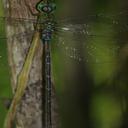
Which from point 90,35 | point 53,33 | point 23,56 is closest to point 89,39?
point 90,35

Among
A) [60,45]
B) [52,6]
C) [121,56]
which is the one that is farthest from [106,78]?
[52,6]

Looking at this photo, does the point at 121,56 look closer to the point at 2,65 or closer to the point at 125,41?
the point at 125,41

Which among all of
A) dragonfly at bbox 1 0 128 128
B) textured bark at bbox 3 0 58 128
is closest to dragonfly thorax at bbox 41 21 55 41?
dragonfly at bbox 1 0 128 128

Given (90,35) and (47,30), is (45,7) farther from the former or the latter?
(90,35)

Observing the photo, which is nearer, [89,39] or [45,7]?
[45,7]

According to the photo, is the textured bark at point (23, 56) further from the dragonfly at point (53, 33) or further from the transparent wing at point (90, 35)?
the transparent wing at point (90, 35)
